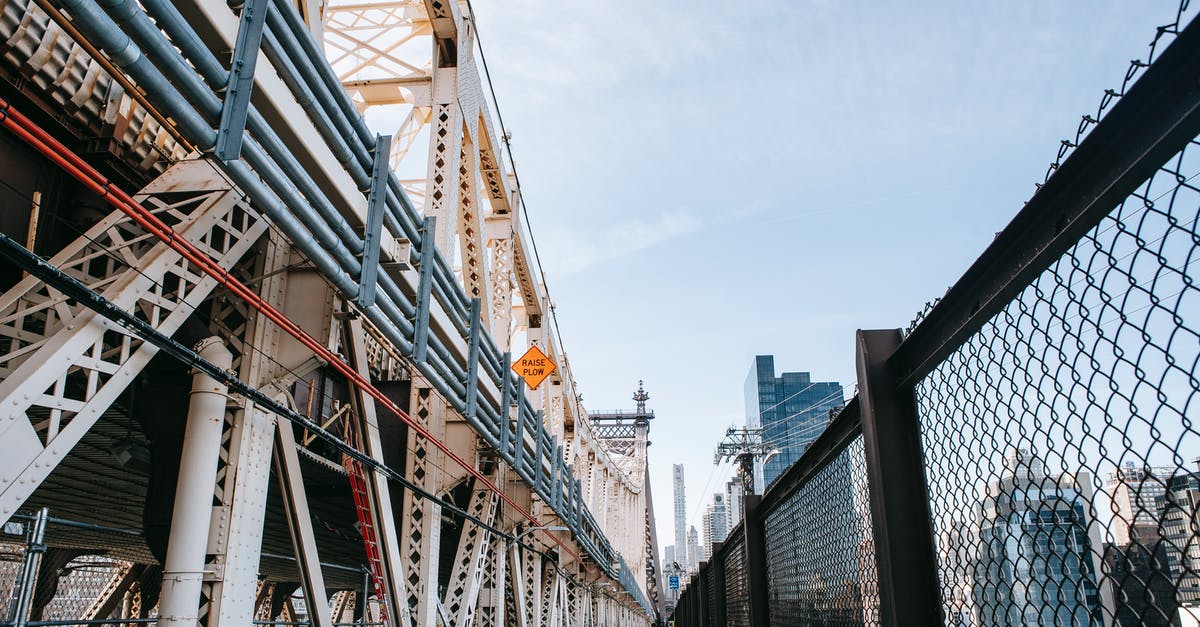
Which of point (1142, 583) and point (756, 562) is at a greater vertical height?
point (756, 562)

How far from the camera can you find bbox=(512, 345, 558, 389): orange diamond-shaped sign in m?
10.6

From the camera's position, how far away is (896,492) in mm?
2689

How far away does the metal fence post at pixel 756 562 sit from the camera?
6855 millimetres

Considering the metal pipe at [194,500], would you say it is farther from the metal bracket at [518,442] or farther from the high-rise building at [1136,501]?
the metal bracket at [518,442]

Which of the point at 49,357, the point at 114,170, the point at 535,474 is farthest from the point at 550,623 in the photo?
the point at 49,357

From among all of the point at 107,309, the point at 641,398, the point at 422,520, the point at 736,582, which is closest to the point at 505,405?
the point at 422,520

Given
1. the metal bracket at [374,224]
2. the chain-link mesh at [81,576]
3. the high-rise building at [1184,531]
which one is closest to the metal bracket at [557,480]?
the chain-link mesh at [81,576]

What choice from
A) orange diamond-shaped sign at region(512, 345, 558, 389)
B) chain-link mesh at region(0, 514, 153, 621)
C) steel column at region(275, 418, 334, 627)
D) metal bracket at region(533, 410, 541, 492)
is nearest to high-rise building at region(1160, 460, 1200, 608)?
steel column at region(275, 418, 334, 627)

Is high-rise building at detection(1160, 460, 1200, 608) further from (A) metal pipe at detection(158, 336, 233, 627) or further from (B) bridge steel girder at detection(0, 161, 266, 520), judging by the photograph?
(A) metal pipe at detection(158, 336, 233, 627)

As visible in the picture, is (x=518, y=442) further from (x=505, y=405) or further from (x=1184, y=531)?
(x=1184, y=531)

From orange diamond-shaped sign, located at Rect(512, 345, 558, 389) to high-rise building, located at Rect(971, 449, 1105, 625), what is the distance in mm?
8542

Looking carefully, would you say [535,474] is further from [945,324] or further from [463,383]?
[945,324]

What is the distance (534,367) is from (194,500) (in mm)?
6833

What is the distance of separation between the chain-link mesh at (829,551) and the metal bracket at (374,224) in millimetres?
2688
